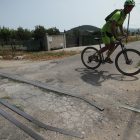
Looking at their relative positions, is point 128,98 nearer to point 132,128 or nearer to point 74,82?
point 132,128

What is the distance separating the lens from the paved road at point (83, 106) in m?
1.74

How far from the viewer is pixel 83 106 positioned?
7.60 ft

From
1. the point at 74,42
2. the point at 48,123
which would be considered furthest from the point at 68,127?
the point at 74,42

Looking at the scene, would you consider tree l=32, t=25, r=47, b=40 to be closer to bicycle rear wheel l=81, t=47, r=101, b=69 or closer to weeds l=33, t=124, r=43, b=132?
bicycle rear wheel l=81, t=47, r=101, b=69

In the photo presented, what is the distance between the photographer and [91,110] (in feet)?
7.20

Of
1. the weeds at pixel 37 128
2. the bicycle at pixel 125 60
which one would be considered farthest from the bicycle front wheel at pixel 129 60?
the weeds at pixel 37 128

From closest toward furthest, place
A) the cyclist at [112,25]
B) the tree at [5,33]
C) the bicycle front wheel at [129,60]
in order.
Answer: the cyclist at [112,25] < the bicycle front wheel at [129,60] < the tree at [5,33]

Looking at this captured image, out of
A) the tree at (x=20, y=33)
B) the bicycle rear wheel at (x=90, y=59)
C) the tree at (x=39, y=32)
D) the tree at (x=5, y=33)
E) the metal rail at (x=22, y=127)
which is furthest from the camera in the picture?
the tree at (x=20, y=33)

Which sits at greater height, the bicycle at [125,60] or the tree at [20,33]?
the tree at [20,33]

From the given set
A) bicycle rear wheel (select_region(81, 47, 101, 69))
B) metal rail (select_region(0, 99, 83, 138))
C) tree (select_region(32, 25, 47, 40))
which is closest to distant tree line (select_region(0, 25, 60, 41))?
tree (select_region(32, 25, 47, 40))

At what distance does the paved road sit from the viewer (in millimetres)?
1741

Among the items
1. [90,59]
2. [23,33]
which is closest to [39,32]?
[23,33]

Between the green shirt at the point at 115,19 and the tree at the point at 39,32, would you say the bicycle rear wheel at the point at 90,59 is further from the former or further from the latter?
the tree at the point at 39,32

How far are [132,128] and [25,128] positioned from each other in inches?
61.5
